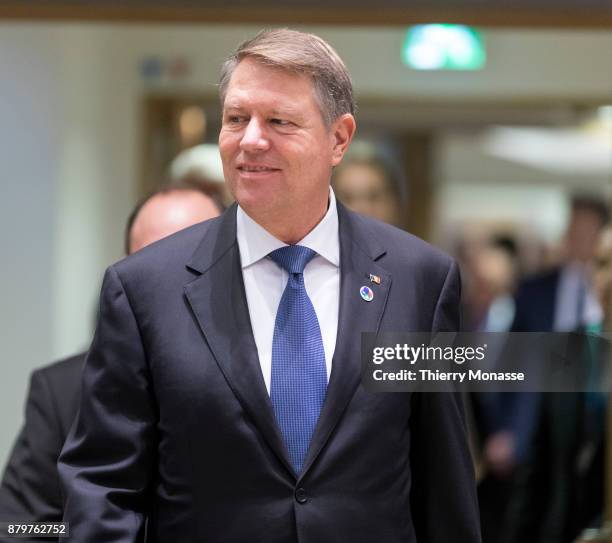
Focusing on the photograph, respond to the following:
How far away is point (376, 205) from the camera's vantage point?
3434 mm

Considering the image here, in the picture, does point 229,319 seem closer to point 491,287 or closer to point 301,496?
point 301,496

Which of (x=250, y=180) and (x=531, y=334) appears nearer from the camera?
(x=250, y=180)

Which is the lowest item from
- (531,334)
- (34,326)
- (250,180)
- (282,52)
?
(34,326)

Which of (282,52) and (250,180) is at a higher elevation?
(282,52)

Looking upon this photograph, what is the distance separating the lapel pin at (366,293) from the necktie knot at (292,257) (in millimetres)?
97

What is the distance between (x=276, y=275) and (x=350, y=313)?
0.13 metres

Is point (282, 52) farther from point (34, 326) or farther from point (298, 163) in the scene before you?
point (34, 326)

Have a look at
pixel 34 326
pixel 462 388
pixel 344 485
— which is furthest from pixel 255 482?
pixel 34 326

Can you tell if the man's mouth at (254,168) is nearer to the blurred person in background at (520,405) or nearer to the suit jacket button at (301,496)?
the suit jacket button at (301,496)

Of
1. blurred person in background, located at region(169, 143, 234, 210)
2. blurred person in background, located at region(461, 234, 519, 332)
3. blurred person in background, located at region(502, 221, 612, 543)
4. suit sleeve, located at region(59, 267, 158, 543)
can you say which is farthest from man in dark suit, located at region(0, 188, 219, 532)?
blurred person in background, located at region(502, 221, 612, 543)

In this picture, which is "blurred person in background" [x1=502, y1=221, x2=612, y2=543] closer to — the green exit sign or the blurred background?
the blurred background

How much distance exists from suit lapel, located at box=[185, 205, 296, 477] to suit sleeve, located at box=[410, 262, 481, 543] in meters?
0.25

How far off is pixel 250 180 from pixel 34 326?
2834 mm

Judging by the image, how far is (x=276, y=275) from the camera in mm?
1995
